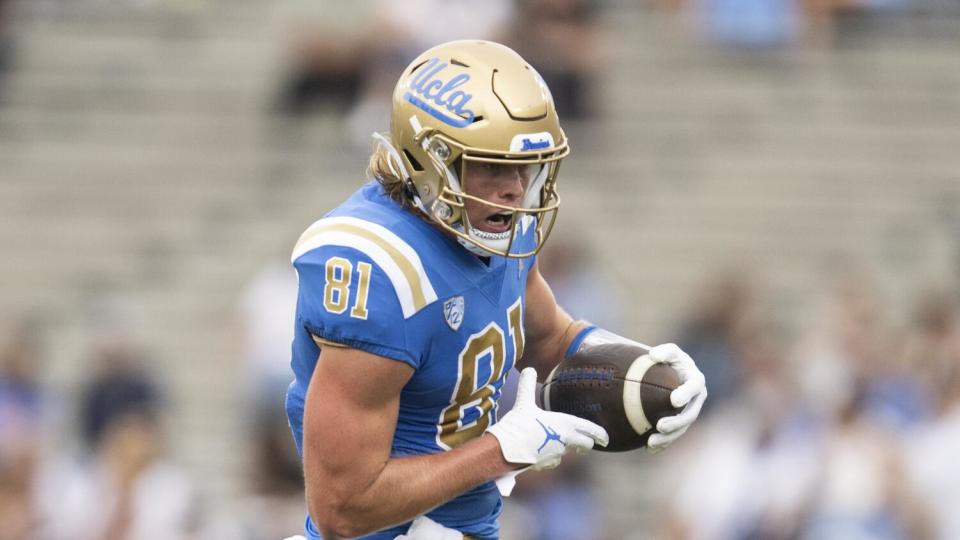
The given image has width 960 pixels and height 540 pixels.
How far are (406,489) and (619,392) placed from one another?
628 millimetres

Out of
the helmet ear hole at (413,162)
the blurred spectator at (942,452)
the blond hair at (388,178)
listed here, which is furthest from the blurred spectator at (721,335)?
the helmet ear hole at (413,162)

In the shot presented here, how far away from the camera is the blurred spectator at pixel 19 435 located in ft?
25.0

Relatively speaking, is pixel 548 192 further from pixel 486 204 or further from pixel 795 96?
pixel 795 96

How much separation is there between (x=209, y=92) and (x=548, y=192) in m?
8.38

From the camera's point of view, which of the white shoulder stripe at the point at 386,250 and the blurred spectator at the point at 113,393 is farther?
the blurred spectator at the point at 113,393

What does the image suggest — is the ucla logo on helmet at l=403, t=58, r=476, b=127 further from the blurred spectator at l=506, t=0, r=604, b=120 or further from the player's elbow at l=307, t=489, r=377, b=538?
the blurred spectator at l=506, t=0, r=604, b=120

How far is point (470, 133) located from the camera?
12.8 feet

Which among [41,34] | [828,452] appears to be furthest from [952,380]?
[41,34]

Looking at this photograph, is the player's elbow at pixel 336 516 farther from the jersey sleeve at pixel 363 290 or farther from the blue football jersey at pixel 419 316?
the jersey sleeve at pixel 363 290

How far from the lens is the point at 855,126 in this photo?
474 inches

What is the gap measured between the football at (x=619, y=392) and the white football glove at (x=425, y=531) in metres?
0.42

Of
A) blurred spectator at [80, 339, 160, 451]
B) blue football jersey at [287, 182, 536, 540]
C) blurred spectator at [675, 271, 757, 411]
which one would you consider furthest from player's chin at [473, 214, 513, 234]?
blurred spectator at [80, 339, 160, 451]

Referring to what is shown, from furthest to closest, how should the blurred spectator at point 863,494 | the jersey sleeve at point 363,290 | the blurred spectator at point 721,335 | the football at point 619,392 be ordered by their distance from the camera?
the blurred spectator at point 721,335 < the blurred spectator at point 863,494 < the football at point 619,392 < the jersey sleeve at point 363,290

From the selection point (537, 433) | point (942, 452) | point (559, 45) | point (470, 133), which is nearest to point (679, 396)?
point (537, 433)
